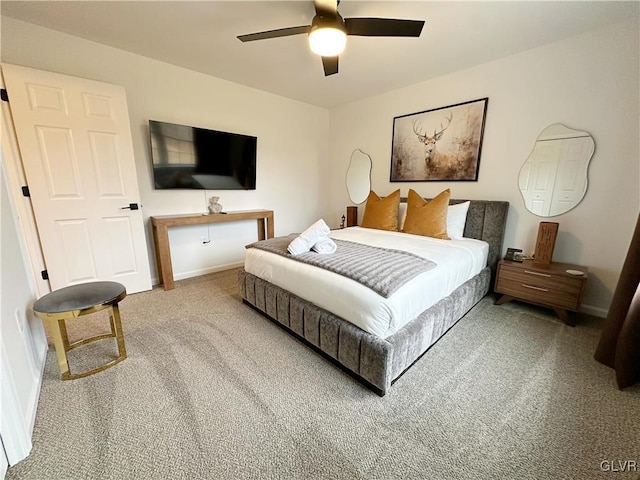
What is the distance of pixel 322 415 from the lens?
138 centimetres

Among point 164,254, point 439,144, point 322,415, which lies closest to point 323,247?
point 322,415

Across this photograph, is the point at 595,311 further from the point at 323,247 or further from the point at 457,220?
the point at 323,247

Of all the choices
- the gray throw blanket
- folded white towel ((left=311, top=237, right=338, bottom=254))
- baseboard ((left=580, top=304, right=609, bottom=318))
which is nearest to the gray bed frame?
the gray throw blanket

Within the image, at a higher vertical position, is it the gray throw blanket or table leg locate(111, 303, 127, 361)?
the gray throw blanket

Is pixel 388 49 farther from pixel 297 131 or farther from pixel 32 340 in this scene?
pixel 32 340

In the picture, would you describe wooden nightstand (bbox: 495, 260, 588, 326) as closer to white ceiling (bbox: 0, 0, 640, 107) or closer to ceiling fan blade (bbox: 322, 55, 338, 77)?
white ceiling (bbox: 0, 0, 640, 107)

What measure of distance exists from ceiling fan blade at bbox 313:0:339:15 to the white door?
2253mm

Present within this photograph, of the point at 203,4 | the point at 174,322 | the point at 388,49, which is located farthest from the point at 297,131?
the point at 174,322

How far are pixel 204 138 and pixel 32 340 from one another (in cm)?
257

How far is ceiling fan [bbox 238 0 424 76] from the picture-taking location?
1.66 m

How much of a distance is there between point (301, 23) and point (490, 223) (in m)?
2.82

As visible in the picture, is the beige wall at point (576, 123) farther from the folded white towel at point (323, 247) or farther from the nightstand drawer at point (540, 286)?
the folded white towel at point (323, 247)

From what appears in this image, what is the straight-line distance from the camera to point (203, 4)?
6.34ft

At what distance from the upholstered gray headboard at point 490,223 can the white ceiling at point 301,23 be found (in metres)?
1.59
